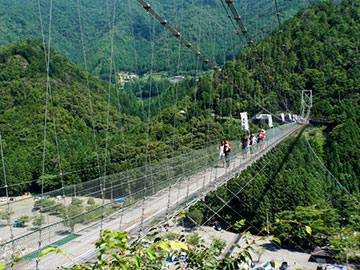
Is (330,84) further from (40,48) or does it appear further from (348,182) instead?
(40,48)

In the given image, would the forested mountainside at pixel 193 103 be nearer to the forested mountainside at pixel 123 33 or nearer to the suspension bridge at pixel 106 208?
the suspension bridge at pixel 106 208

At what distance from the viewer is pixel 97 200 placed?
610 centimetres

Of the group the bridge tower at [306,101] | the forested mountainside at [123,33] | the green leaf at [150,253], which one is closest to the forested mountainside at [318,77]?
the bridge tower at [306,101]

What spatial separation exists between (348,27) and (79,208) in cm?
5909

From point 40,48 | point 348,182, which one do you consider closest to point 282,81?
point 348,182

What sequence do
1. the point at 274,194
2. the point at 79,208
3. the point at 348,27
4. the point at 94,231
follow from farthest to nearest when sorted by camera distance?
the point at 348,27
the point at 274,194
the point at 79,208
the point at 94,231

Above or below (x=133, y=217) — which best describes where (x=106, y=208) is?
above

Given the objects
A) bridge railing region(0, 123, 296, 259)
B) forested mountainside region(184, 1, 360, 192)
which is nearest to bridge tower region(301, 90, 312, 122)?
forested mountainside region(184, 1, 360, 192)

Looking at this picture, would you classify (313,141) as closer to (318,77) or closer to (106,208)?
(318,77)

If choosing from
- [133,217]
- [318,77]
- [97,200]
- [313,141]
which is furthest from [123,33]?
[133,217]

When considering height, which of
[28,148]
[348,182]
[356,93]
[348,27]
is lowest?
[348,182]

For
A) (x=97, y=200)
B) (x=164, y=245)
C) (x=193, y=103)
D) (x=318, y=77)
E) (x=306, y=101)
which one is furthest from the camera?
(x=318, y=77)

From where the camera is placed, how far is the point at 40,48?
57.7 metres

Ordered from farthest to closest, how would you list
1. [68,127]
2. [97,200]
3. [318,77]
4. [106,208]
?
A: [318,77] → [68,127] → [97,200] → [106,208]
